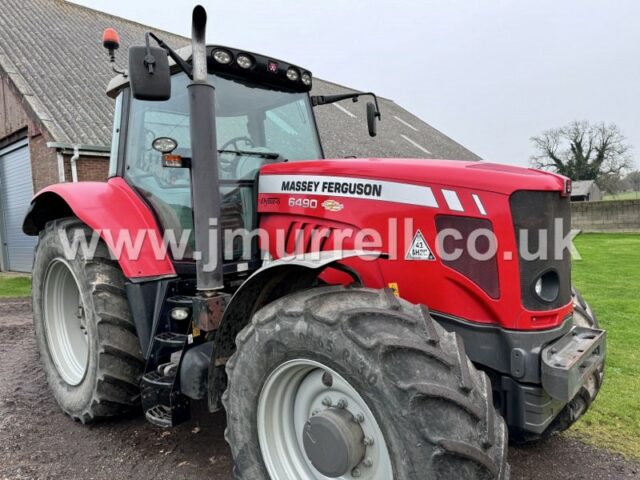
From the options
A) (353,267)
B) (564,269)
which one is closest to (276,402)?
(353,267)

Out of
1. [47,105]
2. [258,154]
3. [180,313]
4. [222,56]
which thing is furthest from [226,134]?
[47,105]

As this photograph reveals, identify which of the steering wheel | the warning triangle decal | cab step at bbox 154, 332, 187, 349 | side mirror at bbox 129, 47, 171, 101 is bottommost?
cab step at bbox 154, 332, 187, 349

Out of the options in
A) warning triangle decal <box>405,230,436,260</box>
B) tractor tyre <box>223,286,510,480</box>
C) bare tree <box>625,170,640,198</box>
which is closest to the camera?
tractor tyre <box>223,286,510,480</box>

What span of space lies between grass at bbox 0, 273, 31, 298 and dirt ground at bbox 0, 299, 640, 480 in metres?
6.94

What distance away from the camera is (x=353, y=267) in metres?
2.40

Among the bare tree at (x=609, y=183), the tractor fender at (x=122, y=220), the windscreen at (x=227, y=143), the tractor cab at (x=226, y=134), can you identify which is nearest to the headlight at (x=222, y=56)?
the tractor cab at (x=226, y=134)

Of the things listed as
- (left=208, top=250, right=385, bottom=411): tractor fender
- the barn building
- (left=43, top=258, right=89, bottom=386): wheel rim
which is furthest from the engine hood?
the barn building

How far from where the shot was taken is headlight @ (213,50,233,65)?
2.78 metres

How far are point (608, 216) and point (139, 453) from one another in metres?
19.3

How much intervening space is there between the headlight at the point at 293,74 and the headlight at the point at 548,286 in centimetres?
199

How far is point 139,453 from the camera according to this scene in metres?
2.88

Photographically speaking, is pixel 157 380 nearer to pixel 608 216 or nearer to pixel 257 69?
pixel 257 69

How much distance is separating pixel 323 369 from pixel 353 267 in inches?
22.6

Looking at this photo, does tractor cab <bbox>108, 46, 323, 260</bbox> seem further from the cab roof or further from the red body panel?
the red body panel
